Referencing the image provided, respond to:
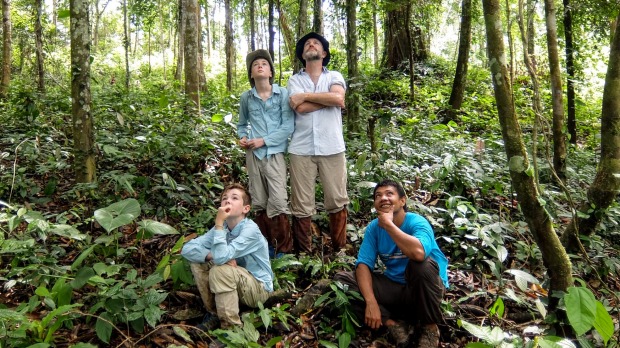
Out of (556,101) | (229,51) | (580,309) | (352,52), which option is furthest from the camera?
(229,51)

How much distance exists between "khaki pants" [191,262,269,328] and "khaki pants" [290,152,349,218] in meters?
1.10

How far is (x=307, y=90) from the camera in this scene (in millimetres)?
4289

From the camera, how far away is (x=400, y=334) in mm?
3160

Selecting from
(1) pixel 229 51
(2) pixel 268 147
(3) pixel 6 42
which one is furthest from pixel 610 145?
(1) pixel 229 51

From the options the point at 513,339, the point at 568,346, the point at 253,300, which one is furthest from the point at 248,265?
the point at 568,346

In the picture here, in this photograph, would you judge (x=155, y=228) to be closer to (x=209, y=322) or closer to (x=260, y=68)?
(x=209, y=322)

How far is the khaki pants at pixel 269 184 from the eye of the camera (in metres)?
4.20

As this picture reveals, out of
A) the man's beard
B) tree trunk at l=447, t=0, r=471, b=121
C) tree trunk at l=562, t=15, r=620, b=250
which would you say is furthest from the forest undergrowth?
tree trunk at l=447, t=0, r=471, b=121

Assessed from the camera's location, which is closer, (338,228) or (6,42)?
(338,228)

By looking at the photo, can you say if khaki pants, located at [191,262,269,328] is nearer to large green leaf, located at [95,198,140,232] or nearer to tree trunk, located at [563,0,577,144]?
large green leaf, located at [95,198,140,232]

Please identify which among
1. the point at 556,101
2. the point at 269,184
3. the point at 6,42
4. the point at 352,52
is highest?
the point at 6,42

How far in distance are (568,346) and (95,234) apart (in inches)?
157

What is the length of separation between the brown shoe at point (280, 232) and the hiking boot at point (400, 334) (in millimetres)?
1336

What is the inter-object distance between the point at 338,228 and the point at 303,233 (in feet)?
1.10
